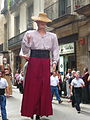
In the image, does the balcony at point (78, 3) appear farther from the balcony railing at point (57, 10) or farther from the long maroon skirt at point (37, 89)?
the long maroon skirt at point (37, 89)

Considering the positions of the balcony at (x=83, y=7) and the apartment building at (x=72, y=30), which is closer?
the balcony at (x=83, y=7)

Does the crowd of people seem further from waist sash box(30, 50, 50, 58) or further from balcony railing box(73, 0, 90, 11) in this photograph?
balcony railing box(73, 0, 90, 11)

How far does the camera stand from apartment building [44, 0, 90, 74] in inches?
730

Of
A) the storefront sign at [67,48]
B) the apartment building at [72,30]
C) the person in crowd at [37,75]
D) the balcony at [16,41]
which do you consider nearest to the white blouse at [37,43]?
the person in crowd at [37,75]

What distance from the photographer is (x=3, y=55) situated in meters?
36.6

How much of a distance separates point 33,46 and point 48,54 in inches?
10.8

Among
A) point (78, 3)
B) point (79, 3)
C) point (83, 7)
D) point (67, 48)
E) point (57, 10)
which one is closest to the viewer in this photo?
point (83, 7)

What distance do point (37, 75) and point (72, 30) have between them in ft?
50.0

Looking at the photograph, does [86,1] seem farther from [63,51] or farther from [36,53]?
[36,53]

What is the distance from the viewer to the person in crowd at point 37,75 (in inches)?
208

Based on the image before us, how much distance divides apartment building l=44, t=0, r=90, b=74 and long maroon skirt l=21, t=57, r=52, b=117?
1157cm

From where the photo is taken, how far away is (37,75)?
5289 millimetres

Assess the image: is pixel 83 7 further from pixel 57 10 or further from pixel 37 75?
pixel 37 75

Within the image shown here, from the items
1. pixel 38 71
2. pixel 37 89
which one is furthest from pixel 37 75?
pixel 37 89
